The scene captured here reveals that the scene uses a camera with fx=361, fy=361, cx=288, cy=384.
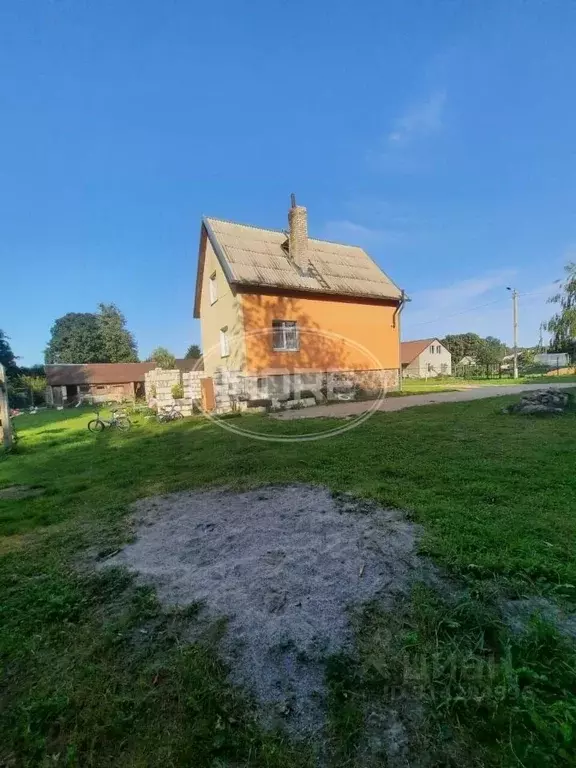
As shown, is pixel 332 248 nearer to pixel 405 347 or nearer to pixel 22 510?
pixel 22 510

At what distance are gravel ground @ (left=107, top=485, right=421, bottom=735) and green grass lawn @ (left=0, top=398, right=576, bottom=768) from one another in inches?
5.2

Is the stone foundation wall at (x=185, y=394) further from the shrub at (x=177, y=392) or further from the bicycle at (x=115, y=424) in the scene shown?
the bicycle at (x=115, y=424)

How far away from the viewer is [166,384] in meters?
15.1

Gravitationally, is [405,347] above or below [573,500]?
above

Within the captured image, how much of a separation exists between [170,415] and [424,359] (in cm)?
4555

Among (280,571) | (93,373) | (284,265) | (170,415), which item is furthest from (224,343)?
(93,373)

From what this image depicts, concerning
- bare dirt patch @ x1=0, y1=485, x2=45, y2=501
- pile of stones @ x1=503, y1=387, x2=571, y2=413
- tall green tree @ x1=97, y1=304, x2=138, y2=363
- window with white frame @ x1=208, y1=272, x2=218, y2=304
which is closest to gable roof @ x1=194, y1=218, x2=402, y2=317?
window with white frame @ x1=208, y1=272, x2=218, y2=304

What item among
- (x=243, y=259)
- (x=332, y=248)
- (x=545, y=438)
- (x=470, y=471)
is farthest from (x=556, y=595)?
(x=332, y=248)

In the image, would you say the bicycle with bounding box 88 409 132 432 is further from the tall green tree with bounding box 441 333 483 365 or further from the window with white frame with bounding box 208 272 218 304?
the tall green tree with bounding box 441 333 483 365

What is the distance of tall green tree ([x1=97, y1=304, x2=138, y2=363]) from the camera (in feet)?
174

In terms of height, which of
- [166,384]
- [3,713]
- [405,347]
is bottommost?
[3,713]

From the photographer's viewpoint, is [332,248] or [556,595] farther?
[332,248]

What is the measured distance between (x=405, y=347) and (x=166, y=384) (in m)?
46.5

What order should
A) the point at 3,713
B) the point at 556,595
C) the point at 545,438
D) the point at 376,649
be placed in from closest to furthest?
the point at 3,713
the point at 376,649
the point at 556,595
the point at 545,438
